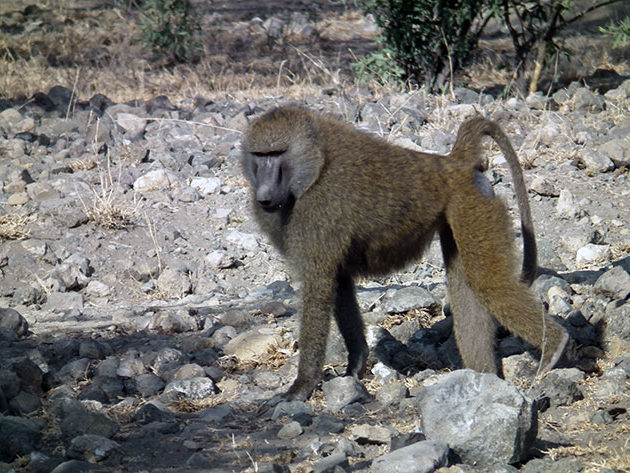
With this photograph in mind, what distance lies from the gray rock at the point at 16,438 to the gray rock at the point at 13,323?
152cm

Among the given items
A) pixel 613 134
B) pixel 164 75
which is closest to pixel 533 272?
pixel 613 134

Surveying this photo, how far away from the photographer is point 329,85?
9977 millimetres

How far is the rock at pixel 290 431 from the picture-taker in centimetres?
365

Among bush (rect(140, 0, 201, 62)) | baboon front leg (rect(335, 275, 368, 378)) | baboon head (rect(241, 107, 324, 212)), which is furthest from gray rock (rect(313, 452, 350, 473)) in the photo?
bush (rect(140, 0, 201, 62))

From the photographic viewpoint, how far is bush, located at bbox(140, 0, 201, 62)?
11.1 m

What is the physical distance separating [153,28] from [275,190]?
7.77m

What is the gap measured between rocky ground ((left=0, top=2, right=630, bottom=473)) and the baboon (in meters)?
0.22

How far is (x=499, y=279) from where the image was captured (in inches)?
165

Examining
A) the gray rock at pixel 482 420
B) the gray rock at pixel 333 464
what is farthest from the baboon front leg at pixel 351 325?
the gray rock at pixel 333 464

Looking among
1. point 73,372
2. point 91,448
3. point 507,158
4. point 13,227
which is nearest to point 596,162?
point 507,158

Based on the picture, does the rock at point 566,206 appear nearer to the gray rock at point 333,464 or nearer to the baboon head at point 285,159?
the baboon head at point 285,159

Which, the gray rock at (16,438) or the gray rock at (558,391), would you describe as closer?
the gray rock at (16,438)

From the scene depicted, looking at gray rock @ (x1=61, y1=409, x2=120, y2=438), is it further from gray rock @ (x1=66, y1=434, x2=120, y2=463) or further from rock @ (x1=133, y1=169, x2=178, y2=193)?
rock @ (x1=133, y1=169, x2=178, y2=193)

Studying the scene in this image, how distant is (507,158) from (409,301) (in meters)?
1.16
